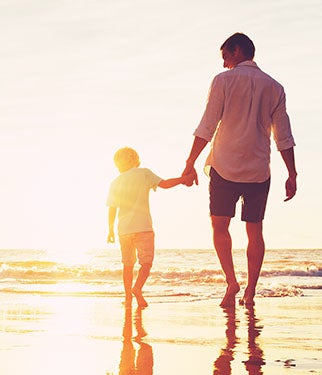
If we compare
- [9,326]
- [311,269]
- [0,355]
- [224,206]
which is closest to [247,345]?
[0,355]

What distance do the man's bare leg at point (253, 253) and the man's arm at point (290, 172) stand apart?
0.32 m

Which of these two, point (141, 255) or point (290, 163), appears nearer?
point (290, 163)

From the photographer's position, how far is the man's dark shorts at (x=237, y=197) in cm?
547

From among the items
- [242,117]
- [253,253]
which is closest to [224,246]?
[253,253]

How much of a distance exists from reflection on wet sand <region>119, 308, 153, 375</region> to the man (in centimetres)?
140

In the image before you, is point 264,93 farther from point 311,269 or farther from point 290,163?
point 311,269

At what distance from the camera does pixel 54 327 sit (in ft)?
14.4

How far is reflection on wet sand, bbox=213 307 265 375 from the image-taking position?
2857 millimetres

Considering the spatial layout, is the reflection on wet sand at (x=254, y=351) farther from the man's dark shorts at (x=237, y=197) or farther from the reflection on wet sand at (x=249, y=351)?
→ the man's dark shorts at (x=237, y=197)

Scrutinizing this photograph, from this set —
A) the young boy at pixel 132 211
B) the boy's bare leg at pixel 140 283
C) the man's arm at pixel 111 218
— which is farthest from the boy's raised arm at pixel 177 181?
the boy's bare leg at pixel 140 283

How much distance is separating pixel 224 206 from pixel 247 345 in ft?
6.63

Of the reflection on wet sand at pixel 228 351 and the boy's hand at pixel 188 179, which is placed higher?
the boy's hand at pixel 188 179

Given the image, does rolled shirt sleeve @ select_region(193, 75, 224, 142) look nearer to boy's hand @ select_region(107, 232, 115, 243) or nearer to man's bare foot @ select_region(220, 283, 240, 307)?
man's bare foot @ select_region(220, 283, 240, 307)

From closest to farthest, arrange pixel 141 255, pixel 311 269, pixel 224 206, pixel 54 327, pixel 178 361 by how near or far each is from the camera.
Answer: pixel 178 361
pixel 54 327
pixel 224 206
pixel 141 255
pixel 311 269
